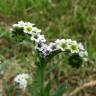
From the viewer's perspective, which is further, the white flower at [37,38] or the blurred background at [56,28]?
the blurred background at [56,28]

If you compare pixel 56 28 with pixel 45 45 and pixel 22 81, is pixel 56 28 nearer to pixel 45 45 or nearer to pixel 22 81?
pixel 22 81

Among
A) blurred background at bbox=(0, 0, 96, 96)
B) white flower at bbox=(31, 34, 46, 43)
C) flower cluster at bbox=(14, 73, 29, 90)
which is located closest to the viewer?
white flower at bbox=(31, 34, 46, 43)

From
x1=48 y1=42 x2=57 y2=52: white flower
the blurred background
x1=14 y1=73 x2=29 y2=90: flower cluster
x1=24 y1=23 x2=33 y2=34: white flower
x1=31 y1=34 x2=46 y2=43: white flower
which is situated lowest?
x1=14 y1=73 x2=29 y2=90: flower cluster

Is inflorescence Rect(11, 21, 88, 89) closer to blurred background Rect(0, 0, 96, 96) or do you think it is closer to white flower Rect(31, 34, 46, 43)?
white flower Rect(31, 34, 46, 43)

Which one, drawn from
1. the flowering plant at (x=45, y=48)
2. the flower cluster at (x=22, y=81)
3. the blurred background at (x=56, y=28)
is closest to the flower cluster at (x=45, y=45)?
the flowering plant at (x=45, y=48)

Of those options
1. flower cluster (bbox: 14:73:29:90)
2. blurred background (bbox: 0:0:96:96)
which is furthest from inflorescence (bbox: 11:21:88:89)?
blurred background (bbox: 0:0:96:96)

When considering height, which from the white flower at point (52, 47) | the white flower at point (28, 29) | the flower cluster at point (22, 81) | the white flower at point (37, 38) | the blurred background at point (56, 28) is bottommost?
the flower cluster at point (22, 81)

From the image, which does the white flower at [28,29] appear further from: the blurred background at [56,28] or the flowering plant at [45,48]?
the blurred background at [56,28]

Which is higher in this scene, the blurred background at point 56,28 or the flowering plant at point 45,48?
the blurred background at point 56,28

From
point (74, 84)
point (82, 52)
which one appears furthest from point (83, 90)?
point (82, 52)
